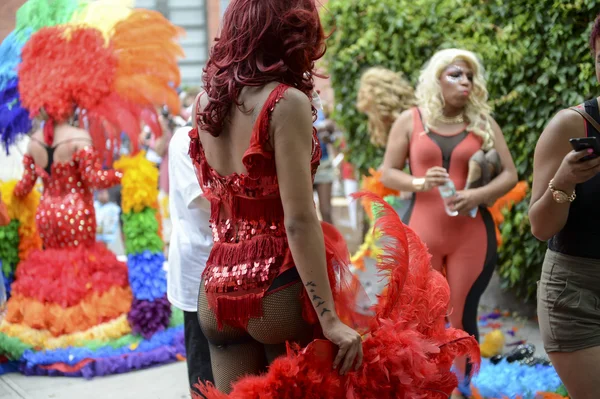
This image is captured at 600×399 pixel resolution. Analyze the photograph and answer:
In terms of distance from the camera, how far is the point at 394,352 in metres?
2.16

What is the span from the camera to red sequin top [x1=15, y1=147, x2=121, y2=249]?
4.86 metres

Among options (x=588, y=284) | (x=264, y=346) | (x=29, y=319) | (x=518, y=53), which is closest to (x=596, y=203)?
(x=588, y=284)

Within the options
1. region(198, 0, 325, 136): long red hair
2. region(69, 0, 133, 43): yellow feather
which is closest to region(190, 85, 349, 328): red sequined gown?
region(198, 0, 325, 136): long red hair

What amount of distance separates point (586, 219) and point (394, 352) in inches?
32.6

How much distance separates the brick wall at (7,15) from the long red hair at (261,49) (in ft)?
10.3

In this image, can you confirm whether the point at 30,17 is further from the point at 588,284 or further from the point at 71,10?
the point at 588,284

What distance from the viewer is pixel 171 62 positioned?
5.12 m

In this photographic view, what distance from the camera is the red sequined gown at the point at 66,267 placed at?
4855 mm

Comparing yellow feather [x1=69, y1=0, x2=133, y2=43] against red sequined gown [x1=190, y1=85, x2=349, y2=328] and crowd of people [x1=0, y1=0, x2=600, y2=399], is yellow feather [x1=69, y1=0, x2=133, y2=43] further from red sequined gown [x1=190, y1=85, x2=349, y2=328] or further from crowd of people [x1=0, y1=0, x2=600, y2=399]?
red sequined gown [x1=190, y1=85, x2=349, y2=328]

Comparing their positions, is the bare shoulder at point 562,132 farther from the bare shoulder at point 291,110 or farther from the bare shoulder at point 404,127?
the bare shoulder at point 404,127

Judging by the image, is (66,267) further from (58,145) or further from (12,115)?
(12,115)

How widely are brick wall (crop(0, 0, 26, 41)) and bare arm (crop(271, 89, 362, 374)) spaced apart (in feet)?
11.2

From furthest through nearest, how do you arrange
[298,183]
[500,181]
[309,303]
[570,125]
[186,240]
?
1. [500,181]
2. [186,240]
3. [570,125]
4. [309,303]
5. [298,183]

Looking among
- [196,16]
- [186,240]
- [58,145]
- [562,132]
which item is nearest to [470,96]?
[562,132]
